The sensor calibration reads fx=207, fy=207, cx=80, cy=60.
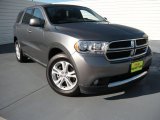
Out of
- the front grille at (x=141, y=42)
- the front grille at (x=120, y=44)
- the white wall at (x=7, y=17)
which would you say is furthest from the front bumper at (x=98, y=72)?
the white wall at (x=7, y=17)

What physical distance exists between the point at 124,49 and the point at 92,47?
0.54 metres

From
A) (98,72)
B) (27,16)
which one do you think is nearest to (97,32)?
(98,72)

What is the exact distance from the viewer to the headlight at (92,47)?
316 cm

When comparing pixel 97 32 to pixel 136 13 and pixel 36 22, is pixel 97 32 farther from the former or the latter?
pixel 136 13

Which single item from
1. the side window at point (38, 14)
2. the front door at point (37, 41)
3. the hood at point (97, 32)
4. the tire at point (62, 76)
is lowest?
the tire at point (62, 76)

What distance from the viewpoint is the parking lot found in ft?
10.3

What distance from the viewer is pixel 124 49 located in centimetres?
333

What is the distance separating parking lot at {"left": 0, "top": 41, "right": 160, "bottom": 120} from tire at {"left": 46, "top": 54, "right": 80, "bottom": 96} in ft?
0.49

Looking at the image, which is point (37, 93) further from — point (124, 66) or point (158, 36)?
A: point (158, 36)

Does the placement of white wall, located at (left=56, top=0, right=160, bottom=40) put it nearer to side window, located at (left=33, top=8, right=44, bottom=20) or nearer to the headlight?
side window, located at (left=33, top=8, right=44, bottom=20)

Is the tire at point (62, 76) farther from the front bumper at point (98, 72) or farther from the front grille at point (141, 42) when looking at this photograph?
the front grille at point (141, 42)

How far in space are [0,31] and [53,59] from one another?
8489 mm

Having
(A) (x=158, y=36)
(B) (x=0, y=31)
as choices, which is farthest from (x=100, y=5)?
(B) (x=0, y=31)

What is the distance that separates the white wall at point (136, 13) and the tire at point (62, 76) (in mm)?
8368
